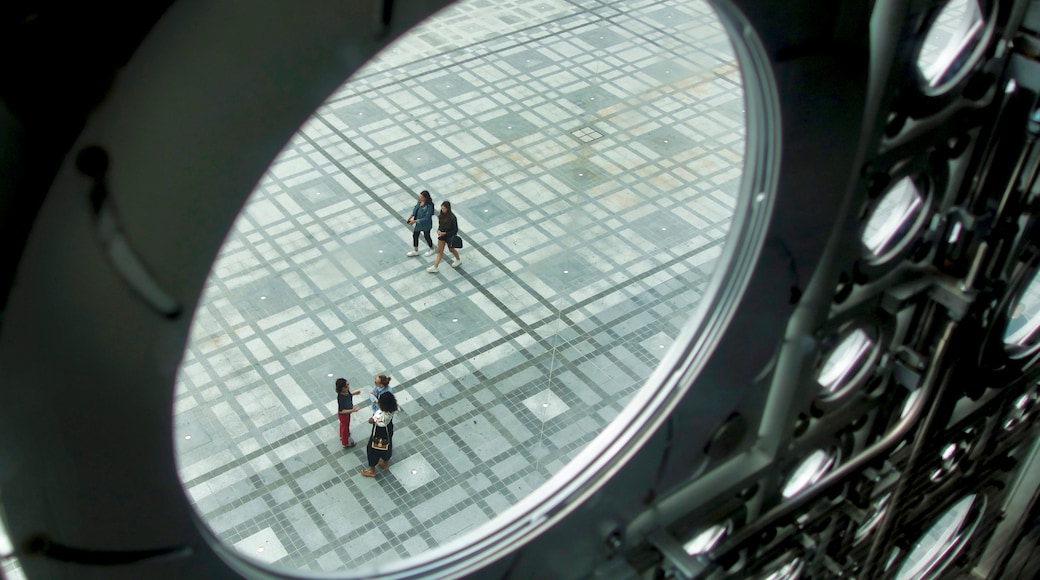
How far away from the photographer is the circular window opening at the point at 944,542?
11.4ft

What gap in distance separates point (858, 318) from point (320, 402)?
1.46 metres

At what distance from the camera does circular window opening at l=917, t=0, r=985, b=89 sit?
6.31 feet

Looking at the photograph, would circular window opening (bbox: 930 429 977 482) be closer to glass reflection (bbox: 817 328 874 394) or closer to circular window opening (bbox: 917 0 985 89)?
Answer: glass reflection (bbox: 817 328 874 394)

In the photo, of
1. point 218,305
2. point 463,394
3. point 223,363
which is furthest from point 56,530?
point 463,394

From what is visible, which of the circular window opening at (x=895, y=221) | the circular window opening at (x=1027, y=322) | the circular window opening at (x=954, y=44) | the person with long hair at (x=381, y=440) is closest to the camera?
the circular window opening at (x=954, y=44)

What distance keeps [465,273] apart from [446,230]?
0.25 meters

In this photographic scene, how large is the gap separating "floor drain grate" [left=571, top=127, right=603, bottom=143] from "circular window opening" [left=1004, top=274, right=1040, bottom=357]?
1369 millimetres

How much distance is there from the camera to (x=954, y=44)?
6.39 ft

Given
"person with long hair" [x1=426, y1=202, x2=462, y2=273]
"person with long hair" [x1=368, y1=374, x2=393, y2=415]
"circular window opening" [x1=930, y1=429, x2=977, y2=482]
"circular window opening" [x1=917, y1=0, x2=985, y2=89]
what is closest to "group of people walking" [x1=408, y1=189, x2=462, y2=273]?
"person with long hair" [x1=426, y1=202, x2=462, y2=273]

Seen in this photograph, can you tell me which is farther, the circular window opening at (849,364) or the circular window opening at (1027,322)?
the circular window opening at (1027,322)

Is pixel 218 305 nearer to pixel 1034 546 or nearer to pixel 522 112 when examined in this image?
pixel 522 112

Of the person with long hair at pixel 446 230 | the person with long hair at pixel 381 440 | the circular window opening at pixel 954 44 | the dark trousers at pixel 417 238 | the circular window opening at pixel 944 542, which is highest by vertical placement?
the circular window opening at pixel 954 44

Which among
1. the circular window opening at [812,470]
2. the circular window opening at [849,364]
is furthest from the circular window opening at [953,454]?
the circular window opening at [849,364]

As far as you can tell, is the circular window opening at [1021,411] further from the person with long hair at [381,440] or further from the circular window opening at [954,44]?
the person with long hair at [381,440]
